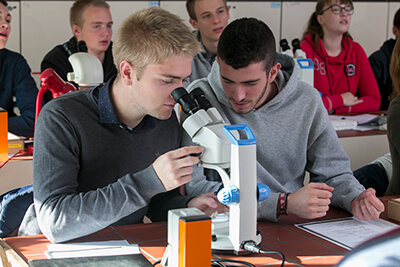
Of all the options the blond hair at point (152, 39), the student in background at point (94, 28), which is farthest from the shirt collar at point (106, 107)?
the student in background at point (94, 28)

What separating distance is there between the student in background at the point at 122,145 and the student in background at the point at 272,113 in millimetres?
225

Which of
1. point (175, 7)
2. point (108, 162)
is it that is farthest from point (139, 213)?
point (175, 7)

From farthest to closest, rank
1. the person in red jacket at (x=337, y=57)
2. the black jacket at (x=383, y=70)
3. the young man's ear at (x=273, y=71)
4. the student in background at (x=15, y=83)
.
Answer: the black jacket at (x=383, y=70), the person in red jacket at (x=337, y=57), the student in background at (x=15, y=83), the young man's ear at (x=273, y=71)

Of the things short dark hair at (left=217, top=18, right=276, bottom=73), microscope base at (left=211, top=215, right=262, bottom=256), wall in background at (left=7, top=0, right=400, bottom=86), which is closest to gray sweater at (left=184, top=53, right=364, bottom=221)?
short dark hair at (left=217, top=18, right=276, bottom=73)

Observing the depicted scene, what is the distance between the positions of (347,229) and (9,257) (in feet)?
3.17

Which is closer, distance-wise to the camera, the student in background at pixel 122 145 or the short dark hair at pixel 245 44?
the student in background at pixel 122 145

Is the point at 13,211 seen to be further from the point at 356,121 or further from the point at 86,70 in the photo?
the point at 356,121

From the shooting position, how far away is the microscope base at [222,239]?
1.37 metres

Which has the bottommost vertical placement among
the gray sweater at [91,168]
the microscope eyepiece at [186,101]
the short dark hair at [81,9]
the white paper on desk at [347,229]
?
the white paper on desk at [347,229]

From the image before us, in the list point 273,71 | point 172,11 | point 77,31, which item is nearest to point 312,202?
point 273,71

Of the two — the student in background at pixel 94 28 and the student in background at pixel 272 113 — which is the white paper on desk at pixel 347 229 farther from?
the student in background at pixel 94 28

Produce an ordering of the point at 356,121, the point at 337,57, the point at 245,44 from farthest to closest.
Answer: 1. the point at 337,57
2. the point at 356,121
3. the point at 245,44

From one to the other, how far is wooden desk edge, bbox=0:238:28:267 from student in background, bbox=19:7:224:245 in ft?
0.37

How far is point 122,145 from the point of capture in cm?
173
